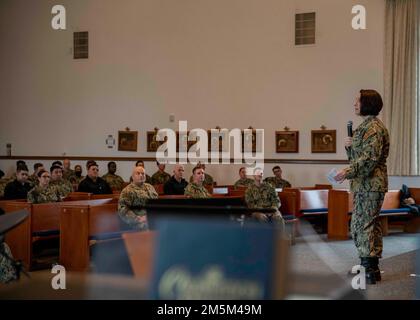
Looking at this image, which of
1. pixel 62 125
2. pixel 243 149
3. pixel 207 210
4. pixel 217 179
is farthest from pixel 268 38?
pixel 207 210

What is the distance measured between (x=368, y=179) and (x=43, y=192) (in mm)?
5006

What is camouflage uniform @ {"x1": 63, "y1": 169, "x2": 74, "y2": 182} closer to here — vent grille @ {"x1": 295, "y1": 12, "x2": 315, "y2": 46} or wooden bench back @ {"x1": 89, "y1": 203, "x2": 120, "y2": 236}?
vent grille @ {"x1": 295, "y1": 12, "x2": 315, "y2": 46}

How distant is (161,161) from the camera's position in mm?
15430

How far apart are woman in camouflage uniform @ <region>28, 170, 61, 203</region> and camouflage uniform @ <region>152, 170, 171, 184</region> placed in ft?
19.5

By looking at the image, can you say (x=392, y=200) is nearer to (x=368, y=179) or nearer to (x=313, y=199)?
(x=313, y=199)

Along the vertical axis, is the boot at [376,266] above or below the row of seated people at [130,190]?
below

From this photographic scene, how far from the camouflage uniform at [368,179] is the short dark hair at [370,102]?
120 millimetres

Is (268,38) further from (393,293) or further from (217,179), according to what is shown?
(393,293)

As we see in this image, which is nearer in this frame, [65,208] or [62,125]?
[65,208]

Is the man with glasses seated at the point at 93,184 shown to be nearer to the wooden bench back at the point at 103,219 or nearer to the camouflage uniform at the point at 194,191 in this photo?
the camouflage uniform at the point at 194,191

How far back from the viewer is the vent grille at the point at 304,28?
14.1m

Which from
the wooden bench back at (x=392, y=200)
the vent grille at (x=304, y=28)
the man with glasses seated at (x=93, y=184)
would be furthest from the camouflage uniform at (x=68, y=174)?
the wooden bench back at (x=392, y=200)

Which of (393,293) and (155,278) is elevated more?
(155,278)
